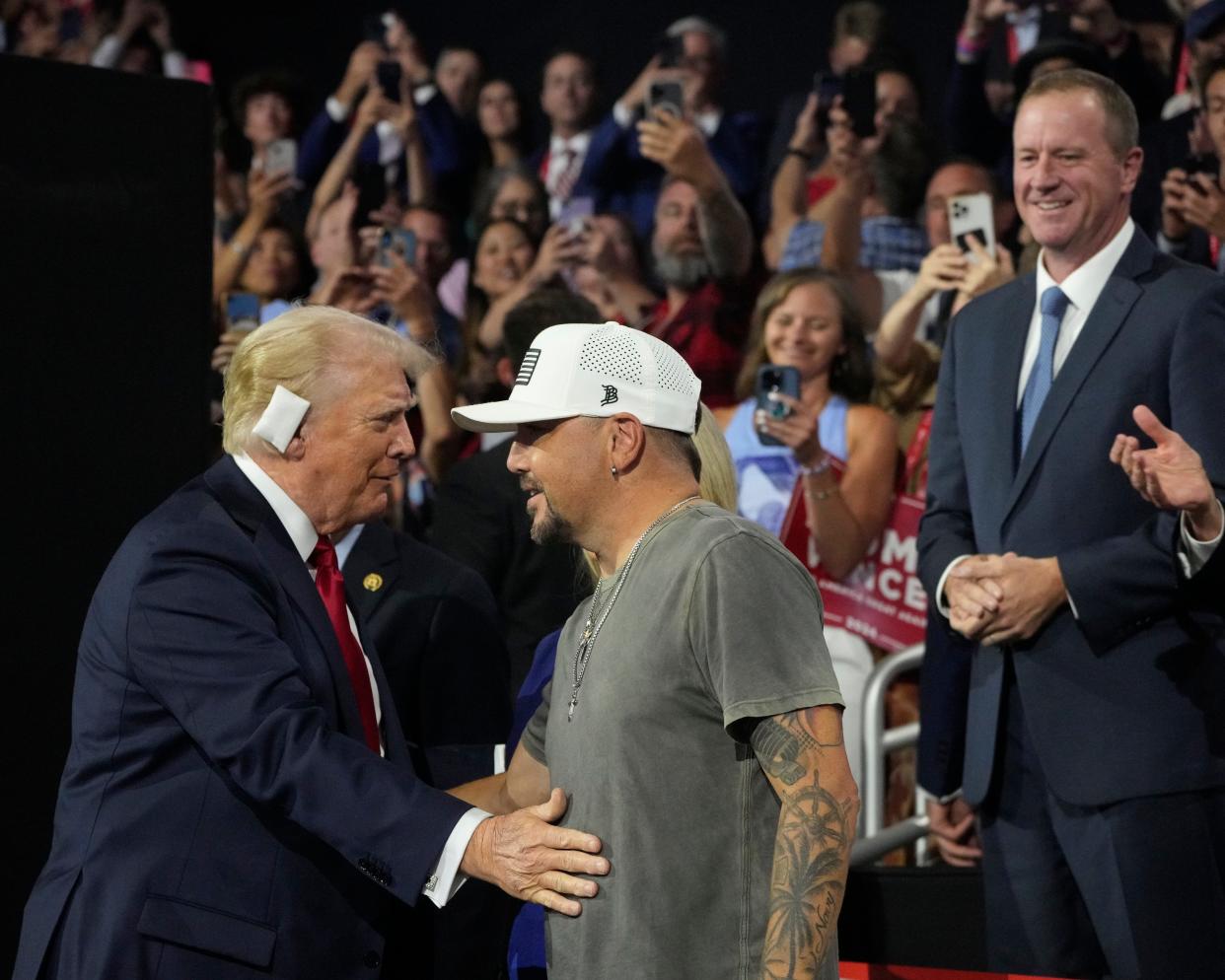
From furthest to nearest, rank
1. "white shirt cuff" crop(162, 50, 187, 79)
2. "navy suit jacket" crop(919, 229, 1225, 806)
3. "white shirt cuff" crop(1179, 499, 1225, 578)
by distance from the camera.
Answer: "white shirt cuff" crop(162, 50, 187, 79), "navy suit jacket" crop(919, 229, 1225, 806), "white shirt cuff" crop(1179, 499, 1225, 578)

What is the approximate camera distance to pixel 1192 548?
284 centimetres

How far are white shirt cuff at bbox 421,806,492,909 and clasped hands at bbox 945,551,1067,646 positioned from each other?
1156mm

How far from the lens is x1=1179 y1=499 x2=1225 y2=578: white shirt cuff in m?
2.82

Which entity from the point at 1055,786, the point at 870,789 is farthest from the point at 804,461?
the point at 1055,786

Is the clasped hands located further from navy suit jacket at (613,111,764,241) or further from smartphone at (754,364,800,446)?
navy suit jacket at (613,111,764,241)

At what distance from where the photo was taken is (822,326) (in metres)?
5.24

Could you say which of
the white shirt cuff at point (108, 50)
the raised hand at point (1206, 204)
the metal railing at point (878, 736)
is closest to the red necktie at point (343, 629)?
the metal railing at point (878, 736)

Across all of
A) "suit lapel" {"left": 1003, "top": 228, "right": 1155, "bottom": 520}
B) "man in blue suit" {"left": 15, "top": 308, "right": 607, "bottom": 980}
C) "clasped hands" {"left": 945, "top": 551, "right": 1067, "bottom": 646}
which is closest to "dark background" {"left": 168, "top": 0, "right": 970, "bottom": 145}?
"suit lapel" {"left": 1003, "top": 228, "right": 1155, "bottom": 520}

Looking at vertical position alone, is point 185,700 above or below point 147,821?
above

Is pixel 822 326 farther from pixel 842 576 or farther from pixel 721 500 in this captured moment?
pixel 721 500

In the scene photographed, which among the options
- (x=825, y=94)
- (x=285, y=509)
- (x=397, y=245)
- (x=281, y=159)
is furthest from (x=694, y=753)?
(x=281, y=159)

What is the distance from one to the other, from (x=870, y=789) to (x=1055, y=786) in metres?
1.53

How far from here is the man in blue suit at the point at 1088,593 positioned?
2.92 m

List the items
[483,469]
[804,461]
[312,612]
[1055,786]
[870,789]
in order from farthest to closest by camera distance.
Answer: [804,461], [870,789], [483,469], [1055,786], [312,612]
